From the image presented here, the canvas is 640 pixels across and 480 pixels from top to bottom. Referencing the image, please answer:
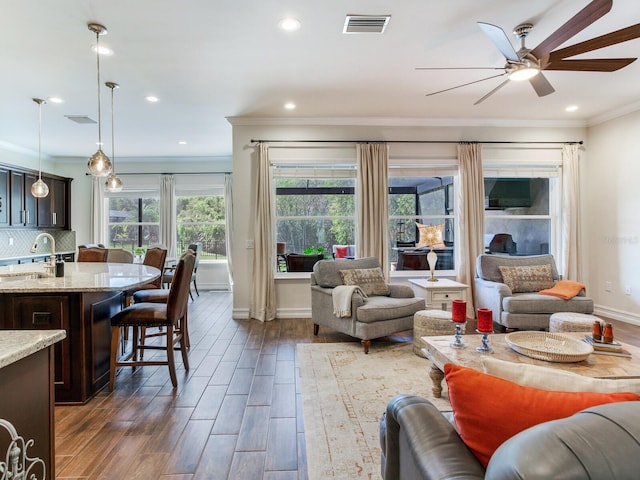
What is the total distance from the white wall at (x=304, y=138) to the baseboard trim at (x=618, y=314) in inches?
97.7

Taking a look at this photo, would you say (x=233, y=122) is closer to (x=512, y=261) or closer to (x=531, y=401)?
(x=512, y=261)

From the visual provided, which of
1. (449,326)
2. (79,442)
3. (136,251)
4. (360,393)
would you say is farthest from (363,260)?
(136,251)

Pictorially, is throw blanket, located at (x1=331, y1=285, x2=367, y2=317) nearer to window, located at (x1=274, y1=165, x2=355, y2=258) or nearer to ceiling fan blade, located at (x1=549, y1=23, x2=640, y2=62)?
window, located at (x1=274, y1=165, x2=355, y2=258)

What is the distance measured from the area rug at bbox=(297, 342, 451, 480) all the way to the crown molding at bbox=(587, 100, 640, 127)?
172 inches

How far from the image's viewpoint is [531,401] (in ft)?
3.01

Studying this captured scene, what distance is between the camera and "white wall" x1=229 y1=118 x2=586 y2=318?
18.0 ft

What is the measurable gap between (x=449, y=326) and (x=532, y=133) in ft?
12.5

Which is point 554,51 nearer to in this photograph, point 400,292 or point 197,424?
point 400,292

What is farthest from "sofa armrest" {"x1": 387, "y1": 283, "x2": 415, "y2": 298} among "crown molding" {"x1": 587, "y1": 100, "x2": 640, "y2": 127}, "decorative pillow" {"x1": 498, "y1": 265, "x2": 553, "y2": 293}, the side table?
"crown molding" {"x1": 587, "y1": 100, "x2": 640, "y2": 127}


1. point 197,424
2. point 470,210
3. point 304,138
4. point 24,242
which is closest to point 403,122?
point 304,138

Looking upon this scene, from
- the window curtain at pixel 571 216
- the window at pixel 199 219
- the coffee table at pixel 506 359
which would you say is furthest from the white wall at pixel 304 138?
the window at pixel 199 219

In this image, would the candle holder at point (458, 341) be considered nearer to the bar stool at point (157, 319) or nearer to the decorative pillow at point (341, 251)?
the bar stool at point (157, 319)

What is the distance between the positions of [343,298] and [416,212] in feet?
8.27

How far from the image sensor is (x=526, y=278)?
15.8 feet
